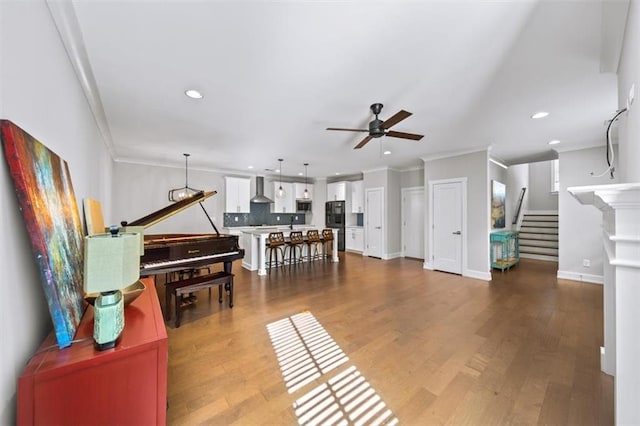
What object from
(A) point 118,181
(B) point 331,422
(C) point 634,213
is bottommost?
(B) point 331,422

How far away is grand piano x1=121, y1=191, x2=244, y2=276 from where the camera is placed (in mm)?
2865

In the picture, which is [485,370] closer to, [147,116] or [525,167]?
[147,116]

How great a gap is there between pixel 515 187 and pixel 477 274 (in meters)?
4.22

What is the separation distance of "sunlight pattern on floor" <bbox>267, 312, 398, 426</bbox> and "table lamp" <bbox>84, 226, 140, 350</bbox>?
1.25 m

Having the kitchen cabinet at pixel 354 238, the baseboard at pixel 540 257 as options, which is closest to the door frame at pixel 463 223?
the kitchen cabinet at pixel 354 238

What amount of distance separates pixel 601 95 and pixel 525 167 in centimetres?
655

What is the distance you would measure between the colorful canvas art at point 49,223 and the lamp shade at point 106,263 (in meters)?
0.17

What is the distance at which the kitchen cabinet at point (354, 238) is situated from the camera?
7.70 m

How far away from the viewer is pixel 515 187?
7.32 meters

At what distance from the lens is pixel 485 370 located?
205 cm

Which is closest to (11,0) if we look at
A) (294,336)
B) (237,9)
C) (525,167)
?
(237,9)

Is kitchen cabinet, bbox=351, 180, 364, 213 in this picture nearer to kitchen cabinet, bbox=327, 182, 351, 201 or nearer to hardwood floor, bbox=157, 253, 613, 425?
kitchen cabinet, bbox=327, 182, 351, 201

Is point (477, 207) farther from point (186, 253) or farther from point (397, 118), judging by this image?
point (186, 253)

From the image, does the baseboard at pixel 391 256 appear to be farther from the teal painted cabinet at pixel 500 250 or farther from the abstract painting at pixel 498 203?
the abstract painting at pixel 498 203
